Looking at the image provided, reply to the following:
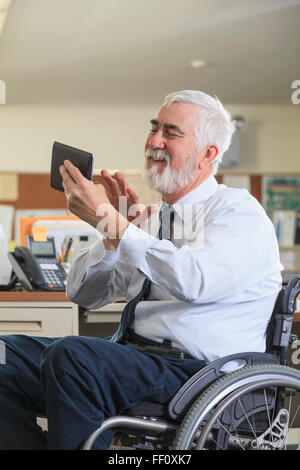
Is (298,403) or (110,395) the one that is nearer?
(110,395)

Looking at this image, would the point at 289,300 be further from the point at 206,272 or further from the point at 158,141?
the point at 158,141

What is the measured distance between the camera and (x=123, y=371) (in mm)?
1424

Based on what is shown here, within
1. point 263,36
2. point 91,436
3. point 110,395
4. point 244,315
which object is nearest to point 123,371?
point 110,395

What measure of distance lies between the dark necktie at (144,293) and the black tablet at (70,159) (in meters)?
0.31

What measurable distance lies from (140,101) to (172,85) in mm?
1054

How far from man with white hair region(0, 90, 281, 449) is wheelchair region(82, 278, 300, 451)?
3 centimetres

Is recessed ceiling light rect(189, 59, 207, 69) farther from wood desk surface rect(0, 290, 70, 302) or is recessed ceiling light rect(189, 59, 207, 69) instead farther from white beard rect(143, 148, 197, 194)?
white beard rect(143, 148, 197, 194)

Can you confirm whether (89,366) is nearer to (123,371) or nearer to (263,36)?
(123,371)

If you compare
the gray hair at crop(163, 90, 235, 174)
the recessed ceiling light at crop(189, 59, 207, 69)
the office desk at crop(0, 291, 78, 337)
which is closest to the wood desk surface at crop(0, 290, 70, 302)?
the office desk at crop(0, 291, 78, 337)

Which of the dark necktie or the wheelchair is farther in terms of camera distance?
the dark necktie

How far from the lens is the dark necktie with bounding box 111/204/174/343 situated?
167cm

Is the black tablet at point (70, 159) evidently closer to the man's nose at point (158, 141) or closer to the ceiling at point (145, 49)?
the man's nose at point (158, 141)

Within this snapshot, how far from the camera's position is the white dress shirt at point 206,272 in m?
1.46

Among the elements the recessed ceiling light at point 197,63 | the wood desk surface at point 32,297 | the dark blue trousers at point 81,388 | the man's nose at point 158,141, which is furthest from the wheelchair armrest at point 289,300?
the recessed ceiling light at point 197,63
